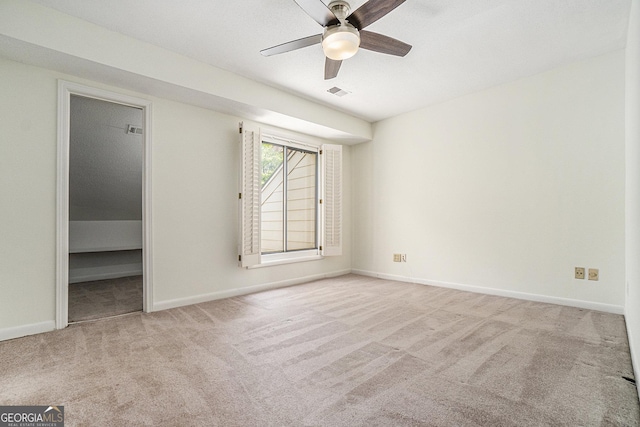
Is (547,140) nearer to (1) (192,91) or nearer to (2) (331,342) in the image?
(2) (331,342)

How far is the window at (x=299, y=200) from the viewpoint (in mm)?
4582

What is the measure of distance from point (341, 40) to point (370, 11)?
0.25 meters

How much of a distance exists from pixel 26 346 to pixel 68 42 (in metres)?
2.35

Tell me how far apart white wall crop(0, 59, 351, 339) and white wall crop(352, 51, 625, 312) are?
5.73ft

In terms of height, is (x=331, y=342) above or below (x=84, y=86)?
below

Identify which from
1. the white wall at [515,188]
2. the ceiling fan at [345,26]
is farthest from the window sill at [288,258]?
the ceiling fan at [345,26]

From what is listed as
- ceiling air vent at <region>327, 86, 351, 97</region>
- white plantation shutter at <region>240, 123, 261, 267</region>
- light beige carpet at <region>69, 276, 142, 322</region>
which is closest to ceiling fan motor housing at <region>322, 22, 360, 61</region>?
ceiling air vent at <region>327, 86, 351, 97</region>

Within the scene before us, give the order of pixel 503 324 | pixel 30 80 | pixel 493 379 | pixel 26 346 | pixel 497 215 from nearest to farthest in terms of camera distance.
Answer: pixel 493 379 < pixel 26 346 < pixel 30 80 < pixel 503 324 < pixel 497 215

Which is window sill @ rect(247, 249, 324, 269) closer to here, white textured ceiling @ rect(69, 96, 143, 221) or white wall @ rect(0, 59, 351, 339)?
white wall @ rect(0, 59, 351, 339)

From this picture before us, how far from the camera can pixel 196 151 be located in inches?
136

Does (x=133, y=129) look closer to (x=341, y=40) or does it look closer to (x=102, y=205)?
(x=102, y=205)

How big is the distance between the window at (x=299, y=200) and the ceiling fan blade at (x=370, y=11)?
7.77 feet

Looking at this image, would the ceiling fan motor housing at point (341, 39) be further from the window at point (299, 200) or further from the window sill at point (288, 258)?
the window sill at point (288, 258)

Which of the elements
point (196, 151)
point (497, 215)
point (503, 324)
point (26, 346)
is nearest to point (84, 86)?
point (196, 151)
